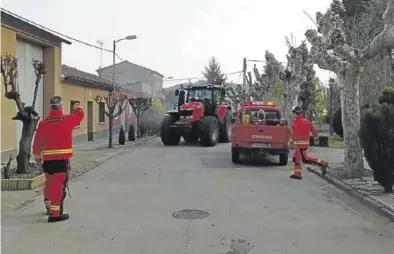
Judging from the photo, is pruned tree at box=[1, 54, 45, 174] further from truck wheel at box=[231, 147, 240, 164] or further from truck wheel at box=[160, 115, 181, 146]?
truck wheel at box=[160, 115, 181, 146]

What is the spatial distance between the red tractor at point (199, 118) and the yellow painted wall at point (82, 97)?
189 inches

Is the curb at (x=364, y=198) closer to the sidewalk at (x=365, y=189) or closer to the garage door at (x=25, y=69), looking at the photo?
the sidewalk at (x=365, y=189)

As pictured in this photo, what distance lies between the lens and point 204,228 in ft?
25.0

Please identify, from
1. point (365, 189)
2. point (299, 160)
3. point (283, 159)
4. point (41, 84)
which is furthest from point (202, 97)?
point (365, 189)

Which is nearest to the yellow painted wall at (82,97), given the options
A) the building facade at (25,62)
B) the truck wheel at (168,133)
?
the building facade at (25,62)

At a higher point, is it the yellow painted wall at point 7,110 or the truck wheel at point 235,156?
the yellow painted wall at point 7,110

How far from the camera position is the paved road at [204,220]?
664cm

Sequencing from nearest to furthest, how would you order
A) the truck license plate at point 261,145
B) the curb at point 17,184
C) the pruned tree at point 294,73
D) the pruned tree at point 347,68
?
the curb at point 17,184 < the pruned tree at point 347,68 < the truck license plate at point 261,145 < the pruned tree at point 294,73

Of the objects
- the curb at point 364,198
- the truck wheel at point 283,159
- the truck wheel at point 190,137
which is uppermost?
the truck wheel at point 190,137

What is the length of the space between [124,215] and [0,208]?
2320 mm

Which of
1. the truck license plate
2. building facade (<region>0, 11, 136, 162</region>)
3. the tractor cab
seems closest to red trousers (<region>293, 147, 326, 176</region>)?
the truck license plate

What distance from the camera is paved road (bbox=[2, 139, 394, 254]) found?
6645 mm

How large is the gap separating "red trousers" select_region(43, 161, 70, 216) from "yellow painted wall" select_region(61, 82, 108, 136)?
53.0ft

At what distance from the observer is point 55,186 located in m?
8.24
